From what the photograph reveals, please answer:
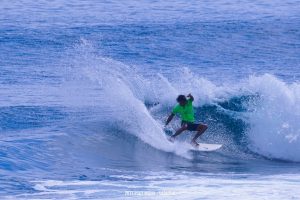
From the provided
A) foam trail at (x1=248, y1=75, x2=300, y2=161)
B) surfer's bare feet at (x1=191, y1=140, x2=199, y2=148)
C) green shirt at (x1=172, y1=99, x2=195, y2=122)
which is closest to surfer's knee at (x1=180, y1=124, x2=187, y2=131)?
green shirt at (x1=172, y1=99, x2=195, y2=122)

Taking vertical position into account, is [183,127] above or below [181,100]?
below

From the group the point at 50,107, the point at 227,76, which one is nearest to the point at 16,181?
the point at 50,107

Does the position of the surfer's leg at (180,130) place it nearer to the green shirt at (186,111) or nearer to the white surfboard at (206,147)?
the green shirt at (186,111)

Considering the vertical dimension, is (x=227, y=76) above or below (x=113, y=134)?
above

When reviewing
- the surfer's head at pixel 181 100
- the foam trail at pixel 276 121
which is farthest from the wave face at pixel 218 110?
the surfer's head at pixel 181 100

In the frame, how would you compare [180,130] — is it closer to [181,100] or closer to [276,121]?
[181,100]

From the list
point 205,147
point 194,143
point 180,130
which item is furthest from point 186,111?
point 205,147

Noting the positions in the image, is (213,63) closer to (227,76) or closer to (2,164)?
(227,76)

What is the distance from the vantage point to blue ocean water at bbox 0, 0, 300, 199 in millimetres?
17094

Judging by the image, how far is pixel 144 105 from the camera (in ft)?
72.7

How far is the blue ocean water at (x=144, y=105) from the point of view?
1709 cm

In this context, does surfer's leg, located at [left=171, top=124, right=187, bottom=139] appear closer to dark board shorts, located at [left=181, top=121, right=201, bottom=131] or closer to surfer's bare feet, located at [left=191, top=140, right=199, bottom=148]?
dark board shorts, located at [left=181, top=121, right=201, bottom=131]

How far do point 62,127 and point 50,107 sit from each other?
2327 millimetres

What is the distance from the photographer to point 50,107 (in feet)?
79.8
